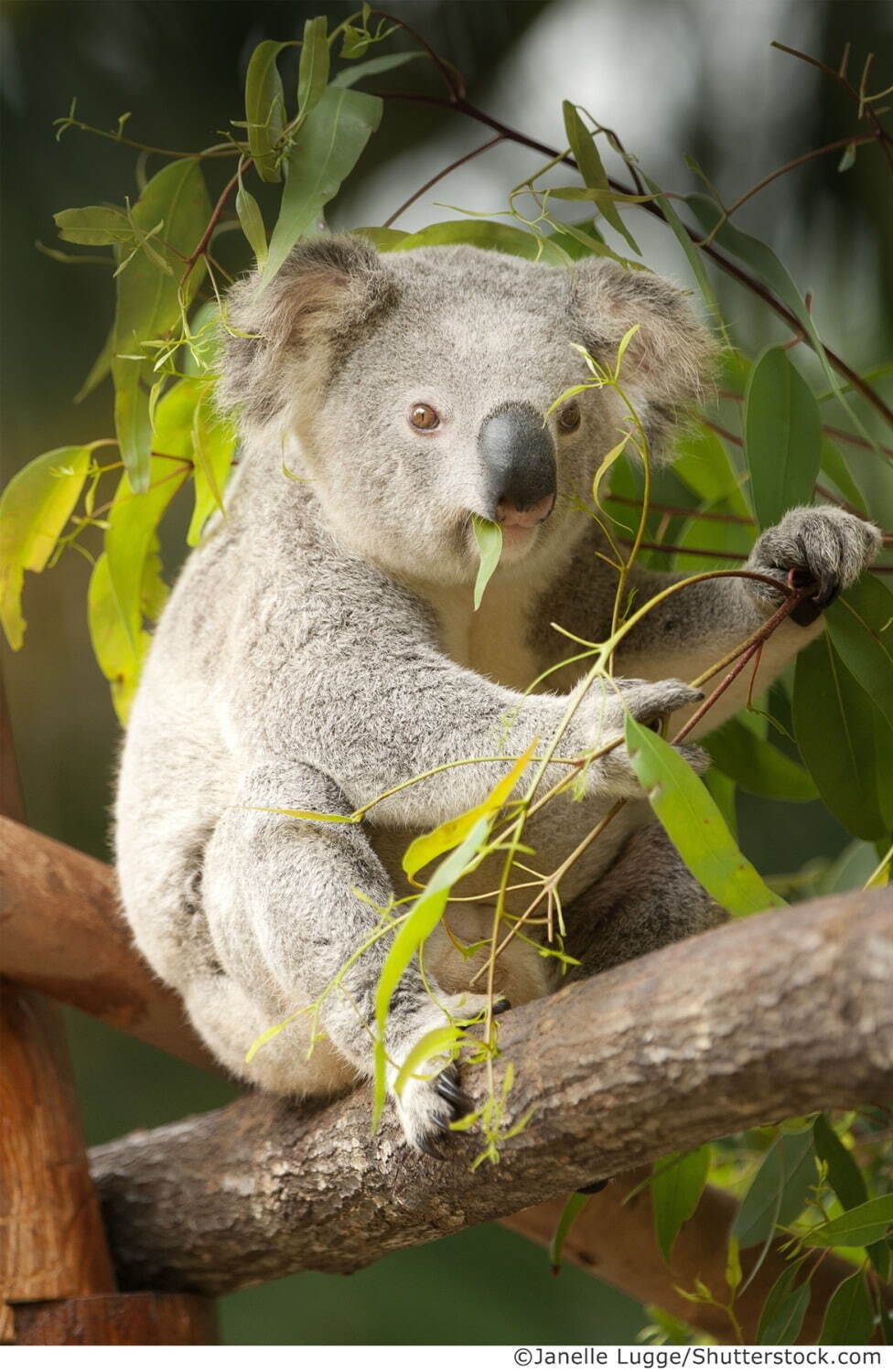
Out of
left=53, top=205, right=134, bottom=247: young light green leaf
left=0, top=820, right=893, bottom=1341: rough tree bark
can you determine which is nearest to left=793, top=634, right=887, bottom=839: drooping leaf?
left=0, top=820, right=893, bottom=1341: rough tree bark

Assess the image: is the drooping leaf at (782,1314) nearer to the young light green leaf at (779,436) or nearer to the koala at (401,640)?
the koala at (401,640)

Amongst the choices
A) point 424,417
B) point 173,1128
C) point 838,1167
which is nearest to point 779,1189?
point 838,1167

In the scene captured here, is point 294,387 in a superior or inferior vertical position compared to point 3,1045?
superior

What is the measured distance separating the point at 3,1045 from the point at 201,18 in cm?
302

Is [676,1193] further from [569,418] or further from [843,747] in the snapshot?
[569,418]

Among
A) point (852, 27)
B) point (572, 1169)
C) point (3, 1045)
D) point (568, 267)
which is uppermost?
point (852, 27)

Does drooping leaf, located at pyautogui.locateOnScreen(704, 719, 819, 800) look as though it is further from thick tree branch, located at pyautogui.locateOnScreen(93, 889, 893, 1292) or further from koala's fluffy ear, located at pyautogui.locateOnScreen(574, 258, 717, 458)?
thick tree branch, located at pyautogui.locateOnScreen(93, 889, 893, 1292)

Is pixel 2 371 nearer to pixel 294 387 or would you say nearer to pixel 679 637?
pixel 294 387

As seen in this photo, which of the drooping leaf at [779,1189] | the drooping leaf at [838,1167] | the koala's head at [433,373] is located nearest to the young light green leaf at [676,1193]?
the drooping leaf at [779,1189]

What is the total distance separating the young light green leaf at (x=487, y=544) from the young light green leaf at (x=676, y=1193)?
4.05 feet

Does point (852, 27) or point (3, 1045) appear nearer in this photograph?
point (3, 1045)

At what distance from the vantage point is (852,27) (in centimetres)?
316

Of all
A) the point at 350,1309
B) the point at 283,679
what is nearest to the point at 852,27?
the point at 283,679

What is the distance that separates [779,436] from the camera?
183cm
